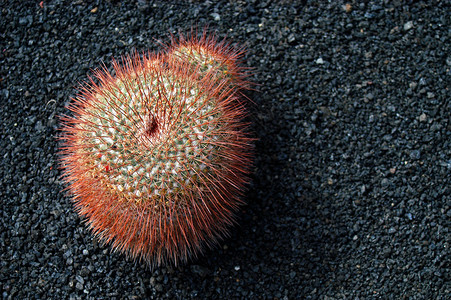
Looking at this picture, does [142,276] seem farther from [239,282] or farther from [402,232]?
[402,232]

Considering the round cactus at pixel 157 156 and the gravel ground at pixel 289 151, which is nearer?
the round cactus at pixel 157 156

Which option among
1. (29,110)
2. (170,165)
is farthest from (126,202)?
(29,110)

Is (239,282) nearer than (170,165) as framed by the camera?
No

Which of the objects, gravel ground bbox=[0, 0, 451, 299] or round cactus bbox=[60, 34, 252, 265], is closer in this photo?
round cactus bbox=[60, 34, 252, 265]
